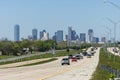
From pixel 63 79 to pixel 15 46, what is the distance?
12863 centimetres

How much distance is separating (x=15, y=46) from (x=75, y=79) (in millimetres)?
128603

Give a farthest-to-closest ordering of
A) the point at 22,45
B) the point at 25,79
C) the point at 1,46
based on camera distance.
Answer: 1. the point at 22,45
2. the point at 1,46
3. the point at 25,79

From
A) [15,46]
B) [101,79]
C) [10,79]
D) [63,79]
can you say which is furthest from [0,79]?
[15,46]

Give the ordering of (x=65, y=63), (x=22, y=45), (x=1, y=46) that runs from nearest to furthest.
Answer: (x=65, y=63), (x=1, y=46), (x=22, y=45)

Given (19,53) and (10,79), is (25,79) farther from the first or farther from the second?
(19,53)

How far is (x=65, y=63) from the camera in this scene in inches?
3196

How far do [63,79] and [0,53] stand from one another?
137 meters

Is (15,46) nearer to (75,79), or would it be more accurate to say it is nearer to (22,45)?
(22,45)

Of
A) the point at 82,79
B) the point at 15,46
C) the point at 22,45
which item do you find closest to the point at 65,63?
the point at 82,79

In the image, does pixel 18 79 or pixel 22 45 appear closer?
pixel 18 79

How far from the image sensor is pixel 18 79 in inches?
1462

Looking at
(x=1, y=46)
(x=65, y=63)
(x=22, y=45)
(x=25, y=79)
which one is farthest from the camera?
(x=22, y=45)


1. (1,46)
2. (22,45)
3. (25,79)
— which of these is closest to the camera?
(25,79)

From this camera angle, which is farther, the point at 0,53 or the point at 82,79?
the point at 0,53
